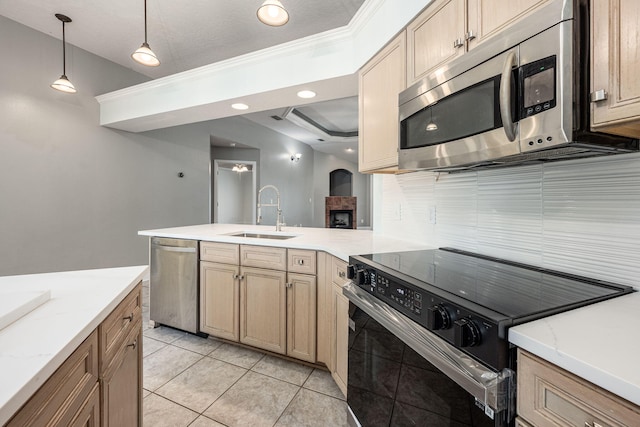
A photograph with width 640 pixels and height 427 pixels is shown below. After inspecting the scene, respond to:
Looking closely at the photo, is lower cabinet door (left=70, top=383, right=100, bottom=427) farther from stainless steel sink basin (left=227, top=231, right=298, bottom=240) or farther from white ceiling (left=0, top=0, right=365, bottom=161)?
white ceiling (left=0, top=0, right=365, bottom=161)

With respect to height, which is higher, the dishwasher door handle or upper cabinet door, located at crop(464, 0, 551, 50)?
upper cabinet door, located at crop(464, 0, 551, 50)

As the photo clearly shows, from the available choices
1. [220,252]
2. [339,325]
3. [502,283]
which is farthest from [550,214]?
[220,252]

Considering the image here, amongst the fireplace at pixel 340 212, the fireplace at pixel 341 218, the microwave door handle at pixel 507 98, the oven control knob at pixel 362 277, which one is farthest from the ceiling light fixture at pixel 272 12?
the fireplace at pixel 341 218

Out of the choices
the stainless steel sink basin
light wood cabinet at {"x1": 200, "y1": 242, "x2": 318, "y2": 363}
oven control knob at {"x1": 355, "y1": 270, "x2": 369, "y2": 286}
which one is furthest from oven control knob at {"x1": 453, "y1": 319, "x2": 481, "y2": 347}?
the stainless steel sink basin

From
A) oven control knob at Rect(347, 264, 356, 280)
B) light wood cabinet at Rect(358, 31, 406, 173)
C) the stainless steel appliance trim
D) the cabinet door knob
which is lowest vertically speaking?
the stainless steel appliance trim

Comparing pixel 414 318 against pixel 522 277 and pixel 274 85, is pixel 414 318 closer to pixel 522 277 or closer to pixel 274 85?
pixel 522 277

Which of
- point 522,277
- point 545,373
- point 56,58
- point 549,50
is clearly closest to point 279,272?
point 522,277

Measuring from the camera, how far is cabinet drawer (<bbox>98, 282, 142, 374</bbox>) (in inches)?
35.5

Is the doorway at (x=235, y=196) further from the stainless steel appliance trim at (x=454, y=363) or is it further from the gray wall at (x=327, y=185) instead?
the stainless steel appliance trim at (x=454, y=363)

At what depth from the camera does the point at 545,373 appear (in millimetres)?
633

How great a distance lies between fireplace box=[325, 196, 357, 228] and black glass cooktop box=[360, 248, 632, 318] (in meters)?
Answer: 7.67

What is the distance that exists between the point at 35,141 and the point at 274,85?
9.13ft

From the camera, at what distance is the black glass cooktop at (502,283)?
84cm

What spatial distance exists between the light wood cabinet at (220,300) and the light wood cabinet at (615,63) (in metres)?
2.22
